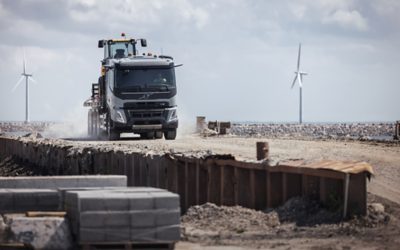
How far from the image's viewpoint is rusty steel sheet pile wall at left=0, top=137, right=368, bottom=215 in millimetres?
15094

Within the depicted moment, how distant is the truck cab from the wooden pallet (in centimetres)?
2284

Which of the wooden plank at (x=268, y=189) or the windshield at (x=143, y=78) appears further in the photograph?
the windshield at (x=143, y=78)

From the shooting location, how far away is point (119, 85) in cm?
3503

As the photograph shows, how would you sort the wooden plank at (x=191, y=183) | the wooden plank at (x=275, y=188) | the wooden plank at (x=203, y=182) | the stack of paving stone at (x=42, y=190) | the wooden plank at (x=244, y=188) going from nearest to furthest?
1. the stack of paving stone at (x=42, y=190)
2. the wooden plank at (x=275, y=188)
3. the wooden plank at (x=244, y=188)
4. the wooden plank at (x=203, y=182)
5. the wooden plank at (x=191, y=183)

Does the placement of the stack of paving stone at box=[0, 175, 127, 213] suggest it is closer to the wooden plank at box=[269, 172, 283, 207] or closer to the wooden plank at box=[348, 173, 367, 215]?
the wooden plank at box=[269, 172, 283, 207]

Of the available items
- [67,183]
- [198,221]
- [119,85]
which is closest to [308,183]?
[198,221]

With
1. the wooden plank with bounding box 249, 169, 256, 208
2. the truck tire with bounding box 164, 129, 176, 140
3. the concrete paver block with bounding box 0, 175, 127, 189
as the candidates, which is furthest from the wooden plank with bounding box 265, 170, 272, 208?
the truck tire with bounding box 164, 129, 176, 140

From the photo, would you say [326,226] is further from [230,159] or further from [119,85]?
[119,85]

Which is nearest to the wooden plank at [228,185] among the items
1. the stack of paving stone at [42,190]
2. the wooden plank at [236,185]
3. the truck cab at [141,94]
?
the wooden plank at [236,185]

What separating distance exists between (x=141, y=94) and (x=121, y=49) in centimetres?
440

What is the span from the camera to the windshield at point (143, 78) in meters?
35.0

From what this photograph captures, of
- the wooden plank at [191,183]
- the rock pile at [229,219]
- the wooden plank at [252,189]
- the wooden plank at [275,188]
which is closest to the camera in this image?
the rock pile at [229,219]

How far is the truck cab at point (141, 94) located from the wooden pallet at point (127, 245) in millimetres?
22835

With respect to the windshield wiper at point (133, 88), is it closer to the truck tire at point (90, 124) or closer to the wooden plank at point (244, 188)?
the truck tire at point (90, 124)
